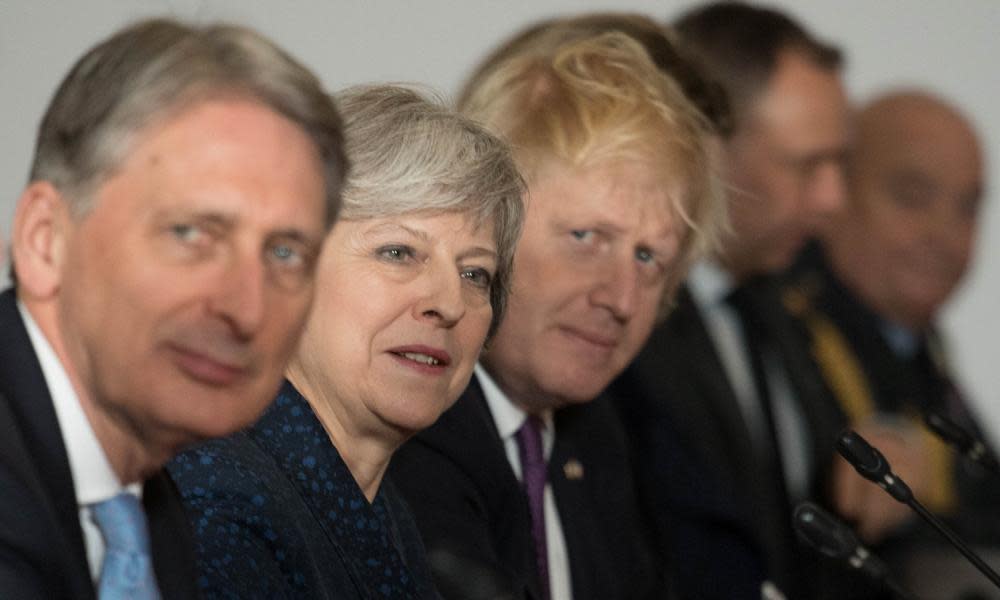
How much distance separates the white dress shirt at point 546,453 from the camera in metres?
2.72

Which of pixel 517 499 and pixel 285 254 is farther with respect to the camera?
pixel 517 499

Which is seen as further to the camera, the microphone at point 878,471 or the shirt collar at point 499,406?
the shirt collar at point 499,406

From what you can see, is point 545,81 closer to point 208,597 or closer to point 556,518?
point 556,518

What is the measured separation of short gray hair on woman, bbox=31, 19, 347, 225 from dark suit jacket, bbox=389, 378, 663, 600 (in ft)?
2.56

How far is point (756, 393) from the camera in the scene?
403 centimetres

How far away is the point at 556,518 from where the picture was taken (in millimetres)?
2850

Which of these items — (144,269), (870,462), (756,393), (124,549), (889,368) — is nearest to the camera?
(144,269)

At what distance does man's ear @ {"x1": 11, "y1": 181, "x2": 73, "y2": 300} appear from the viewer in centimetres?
141

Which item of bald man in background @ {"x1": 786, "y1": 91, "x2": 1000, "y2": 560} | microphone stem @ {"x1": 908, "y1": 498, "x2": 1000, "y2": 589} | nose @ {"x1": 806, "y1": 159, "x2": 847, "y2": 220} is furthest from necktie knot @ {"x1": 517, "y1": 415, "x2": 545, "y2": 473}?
bald man in background @ {"x1": 786, "y1": 91, "x2": 1000, "y2": 560}

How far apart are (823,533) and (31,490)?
1188mm

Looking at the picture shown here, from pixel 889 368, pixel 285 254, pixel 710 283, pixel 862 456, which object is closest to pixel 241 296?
pixel 285 254

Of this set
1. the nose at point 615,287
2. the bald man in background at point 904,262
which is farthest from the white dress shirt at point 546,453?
the bald man in background at point 904,262

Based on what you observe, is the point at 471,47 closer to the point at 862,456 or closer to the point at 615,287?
the point at 615,287

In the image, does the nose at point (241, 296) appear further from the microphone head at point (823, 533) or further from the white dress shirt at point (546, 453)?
the white dress shirt at point (546, 453)
